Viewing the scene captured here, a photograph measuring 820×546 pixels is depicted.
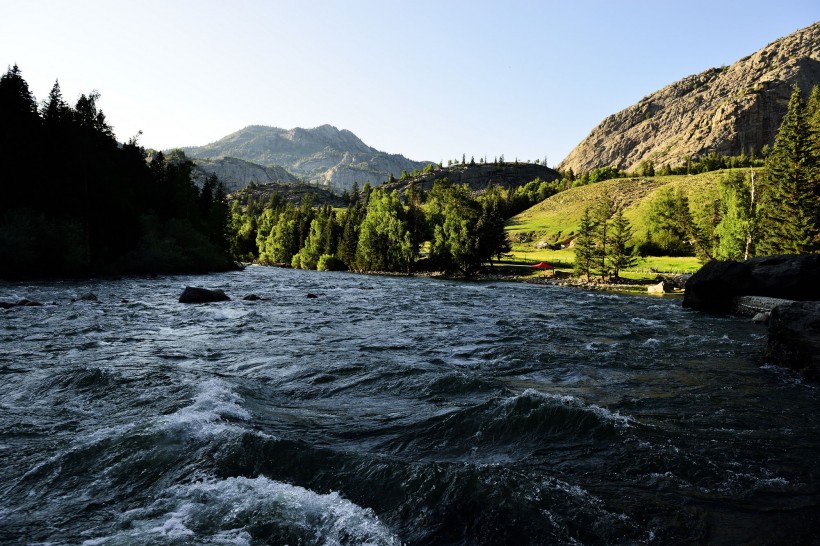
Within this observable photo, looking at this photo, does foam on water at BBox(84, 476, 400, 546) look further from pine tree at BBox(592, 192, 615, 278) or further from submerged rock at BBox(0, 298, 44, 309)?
pine tree at BBox(592, 192, 615, 278)

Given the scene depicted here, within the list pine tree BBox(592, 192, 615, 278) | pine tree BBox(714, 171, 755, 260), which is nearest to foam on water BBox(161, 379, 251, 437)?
pine tree BBox(592, 192, 615, 278)

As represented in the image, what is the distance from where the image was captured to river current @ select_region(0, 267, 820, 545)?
7047mm

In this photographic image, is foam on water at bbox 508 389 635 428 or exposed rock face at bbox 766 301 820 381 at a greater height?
exposed rock face at bbox 766 301 820 381

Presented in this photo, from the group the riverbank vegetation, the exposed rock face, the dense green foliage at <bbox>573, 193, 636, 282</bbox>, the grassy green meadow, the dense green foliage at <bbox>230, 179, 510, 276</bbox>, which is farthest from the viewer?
the dense green foliage at <bbox>230, 179, 510, 276</bbox>

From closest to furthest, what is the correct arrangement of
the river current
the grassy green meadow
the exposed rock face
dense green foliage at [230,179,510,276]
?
1. the river current
2. the exposed rock face
3. the grassy green meadow
4. dense green foliage at [230,179,510,276]

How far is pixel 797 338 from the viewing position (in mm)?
17906

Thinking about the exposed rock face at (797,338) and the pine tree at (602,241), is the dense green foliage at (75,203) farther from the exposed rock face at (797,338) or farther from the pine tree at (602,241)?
the pine tree at (602,241)

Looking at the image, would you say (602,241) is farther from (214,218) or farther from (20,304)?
(214,218)

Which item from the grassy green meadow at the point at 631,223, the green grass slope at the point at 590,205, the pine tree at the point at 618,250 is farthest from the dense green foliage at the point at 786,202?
the green grass slope at the point at 590,205

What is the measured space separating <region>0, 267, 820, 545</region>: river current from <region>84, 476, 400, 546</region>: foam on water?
37 mm

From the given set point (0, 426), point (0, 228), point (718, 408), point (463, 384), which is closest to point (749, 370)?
point (718, 408)

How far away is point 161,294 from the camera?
41.0m

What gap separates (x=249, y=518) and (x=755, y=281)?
4630cm

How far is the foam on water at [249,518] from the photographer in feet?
21.7
